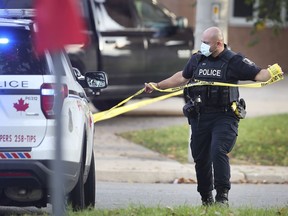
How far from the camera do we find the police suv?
723 cm

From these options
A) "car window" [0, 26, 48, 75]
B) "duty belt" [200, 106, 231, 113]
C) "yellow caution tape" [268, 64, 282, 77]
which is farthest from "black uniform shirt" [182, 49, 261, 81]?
"car window" [0, 26, 48, 75]

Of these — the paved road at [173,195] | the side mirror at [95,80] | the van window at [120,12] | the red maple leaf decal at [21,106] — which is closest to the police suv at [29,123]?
the red maple leaf decal at [21,106]

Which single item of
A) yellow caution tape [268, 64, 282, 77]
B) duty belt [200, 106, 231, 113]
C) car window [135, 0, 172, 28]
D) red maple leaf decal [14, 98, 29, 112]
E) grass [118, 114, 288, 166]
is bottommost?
grass [118, 114, 288, 166]

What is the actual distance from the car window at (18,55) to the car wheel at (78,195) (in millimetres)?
944

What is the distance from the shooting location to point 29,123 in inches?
Result: 286

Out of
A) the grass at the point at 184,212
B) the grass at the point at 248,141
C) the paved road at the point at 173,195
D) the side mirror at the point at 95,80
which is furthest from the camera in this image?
the grass at the point at 248,141

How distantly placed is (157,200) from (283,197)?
1.54 meters

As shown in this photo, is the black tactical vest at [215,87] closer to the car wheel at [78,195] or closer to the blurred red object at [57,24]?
the car wheel at [78,195]

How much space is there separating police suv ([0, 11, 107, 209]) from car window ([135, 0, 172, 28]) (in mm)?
9119

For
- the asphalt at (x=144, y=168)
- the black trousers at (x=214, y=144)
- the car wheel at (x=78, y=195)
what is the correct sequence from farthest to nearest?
the asphalt at (x=144, y=168) < the black trousers at (x=214, y=144) < the car wheel at (x=78, y=195)

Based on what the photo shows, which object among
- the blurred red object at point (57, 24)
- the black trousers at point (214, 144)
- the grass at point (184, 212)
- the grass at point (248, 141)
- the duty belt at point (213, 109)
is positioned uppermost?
the blurred red object at point (57, 24)

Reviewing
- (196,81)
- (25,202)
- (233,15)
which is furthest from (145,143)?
(233,15)

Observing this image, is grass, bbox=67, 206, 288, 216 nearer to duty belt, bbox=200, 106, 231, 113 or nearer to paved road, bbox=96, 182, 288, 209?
duty belt, bbox=200, 106, 231, 113

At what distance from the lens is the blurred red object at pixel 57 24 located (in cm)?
421
